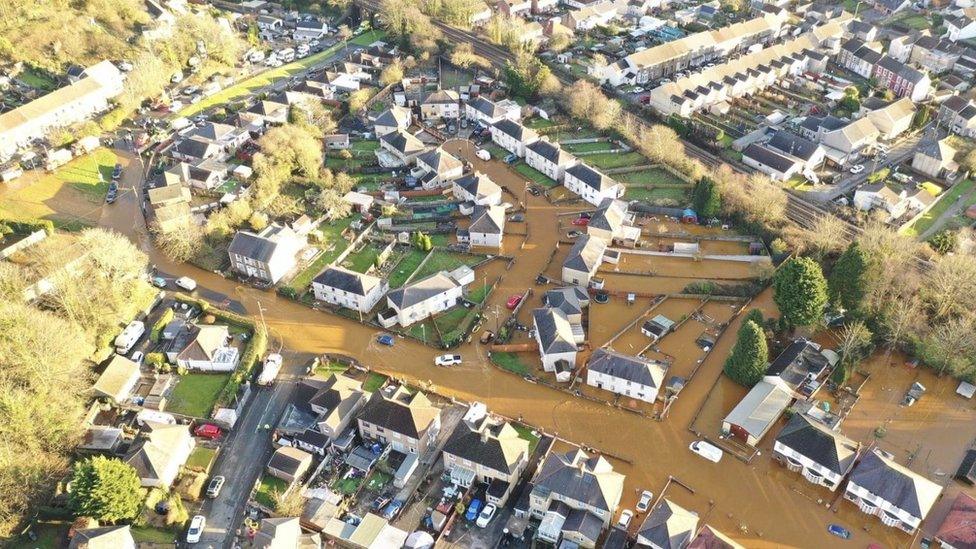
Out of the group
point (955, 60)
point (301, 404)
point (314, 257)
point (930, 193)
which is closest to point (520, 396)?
point (301, 404)

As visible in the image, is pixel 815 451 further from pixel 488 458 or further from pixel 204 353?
pixel 204 353

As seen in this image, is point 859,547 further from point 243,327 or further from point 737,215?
point 243,327

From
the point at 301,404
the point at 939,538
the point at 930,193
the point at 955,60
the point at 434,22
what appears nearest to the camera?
the point at 939,538

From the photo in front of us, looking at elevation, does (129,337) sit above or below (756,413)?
below

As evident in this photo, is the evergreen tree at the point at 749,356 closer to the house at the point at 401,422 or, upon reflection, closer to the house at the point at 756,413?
the house at the point at 756,413

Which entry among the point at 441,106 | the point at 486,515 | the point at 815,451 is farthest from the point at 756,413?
the point at 441,106

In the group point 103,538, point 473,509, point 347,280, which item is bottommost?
point 473,509

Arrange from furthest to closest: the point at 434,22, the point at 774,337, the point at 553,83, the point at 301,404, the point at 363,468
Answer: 1. the point at 434,22
2. the point at 553,83
3. the point at 774,337
4. the point at 301,404
5. the point at 363,468
